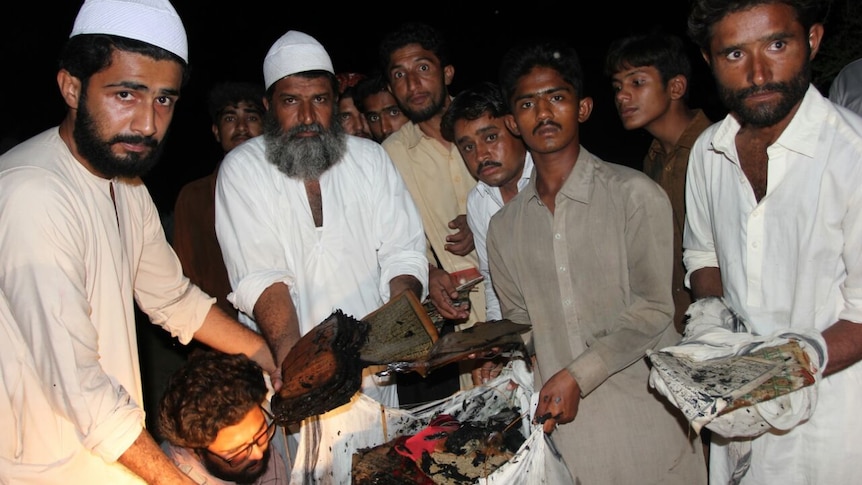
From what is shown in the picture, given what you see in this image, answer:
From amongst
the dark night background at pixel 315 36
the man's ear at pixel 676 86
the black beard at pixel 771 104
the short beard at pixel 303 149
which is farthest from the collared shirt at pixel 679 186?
the dark night background at pixel 315 36

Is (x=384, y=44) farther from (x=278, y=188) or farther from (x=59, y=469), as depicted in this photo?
(x=59, y=469)

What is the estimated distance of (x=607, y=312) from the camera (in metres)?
2.74

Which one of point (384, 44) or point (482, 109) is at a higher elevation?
point (384, 44)

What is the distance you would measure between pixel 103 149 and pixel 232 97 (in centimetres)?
269

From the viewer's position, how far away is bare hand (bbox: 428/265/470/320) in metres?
3.23

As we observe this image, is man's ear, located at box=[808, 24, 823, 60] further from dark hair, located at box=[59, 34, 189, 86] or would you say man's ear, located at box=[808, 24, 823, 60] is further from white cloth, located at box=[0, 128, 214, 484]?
white cloth, located at box=[0, 128, 214, 484]

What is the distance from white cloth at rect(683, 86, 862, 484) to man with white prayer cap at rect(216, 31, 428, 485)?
4.66 ft

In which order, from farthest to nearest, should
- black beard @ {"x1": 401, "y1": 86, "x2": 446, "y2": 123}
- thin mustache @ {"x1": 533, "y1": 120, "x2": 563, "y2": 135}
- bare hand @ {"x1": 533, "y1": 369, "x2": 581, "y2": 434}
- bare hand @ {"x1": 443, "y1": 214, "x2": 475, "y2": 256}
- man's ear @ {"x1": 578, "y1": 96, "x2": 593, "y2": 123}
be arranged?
1. black beard @ {"x1": 401, "y1": 86, "x2": 446, "y2": 123}
2. bare hand @ {"x1": 443, "y1": 214, "x2": 475, "y2": 256}
3. man's ear @ {"x1": 578, "y1": 96, "x2": 593, "y2": 123}
4. thin mustache @ {"x1": 533, "y1": 120, "x2": 563, "y2": 135}
5. bare hand @ {"x1": 533, "y1": 369, "x2": 581, "y2": 434}

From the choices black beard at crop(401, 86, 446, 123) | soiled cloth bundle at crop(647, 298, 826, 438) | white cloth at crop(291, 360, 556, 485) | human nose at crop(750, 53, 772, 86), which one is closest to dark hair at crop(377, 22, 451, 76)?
black beard at crop(401, 86, 446, 123)

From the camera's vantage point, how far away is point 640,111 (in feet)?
12.4

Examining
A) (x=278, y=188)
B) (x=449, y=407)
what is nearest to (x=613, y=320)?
(x=449, y=407)

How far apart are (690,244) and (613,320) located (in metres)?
0.43

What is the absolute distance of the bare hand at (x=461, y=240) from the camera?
149 inches

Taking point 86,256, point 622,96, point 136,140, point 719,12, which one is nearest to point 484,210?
point 622,96
